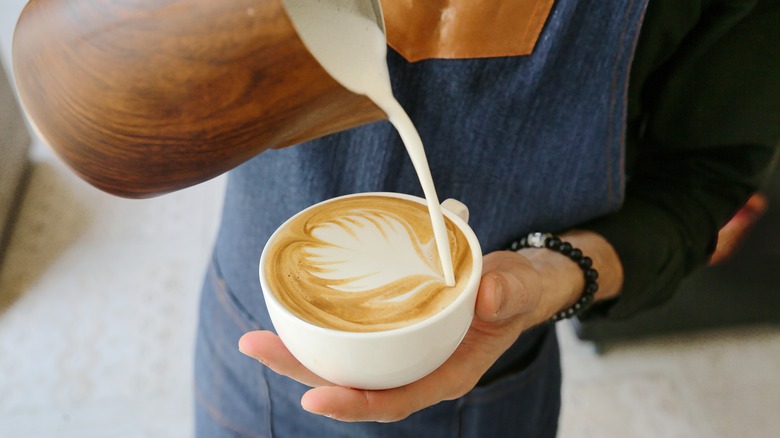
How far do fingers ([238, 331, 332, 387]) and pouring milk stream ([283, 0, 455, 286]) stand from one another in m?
0.18

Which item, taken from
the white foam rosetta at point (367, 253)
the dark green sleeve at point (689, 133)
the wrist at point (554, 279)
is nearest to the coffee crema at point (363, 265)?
the white foam rosetta at point (367, 253)

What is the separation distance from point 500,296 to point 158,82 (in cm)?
30

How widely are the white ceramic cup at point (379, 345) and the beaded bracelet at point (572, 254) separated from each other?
0.53ft

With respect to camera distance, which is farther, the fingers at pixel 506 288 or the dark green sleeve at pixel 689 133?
the dark green sleeve at pixel 689 133

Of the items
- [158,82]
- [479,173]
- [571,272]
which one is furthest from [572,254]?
[158,82]

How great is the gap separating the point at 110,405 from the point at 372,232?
3.77 ft

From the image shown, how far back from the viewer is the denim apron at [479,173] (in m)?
0.59

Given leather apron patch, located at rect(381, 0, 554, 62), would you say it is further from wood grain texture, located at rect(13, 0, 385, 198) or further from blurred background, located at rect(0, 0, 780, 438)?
blurred background, located at rect(0, 0, 780, 438)

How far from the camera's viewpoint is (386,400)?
0.52 m

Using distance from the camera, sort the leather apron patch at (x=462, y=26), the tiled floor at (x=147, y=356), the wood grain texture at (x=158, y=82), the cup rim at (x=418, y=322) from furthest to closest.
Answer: the tiled floor at (x=147, y=356) < the leather apron patch at (x=462, y=26) < the cup rim at (x=418, y=322) < the wood grain texture at (x=158, y=82)

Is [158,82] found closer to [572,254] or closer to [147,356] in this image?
[572,254]

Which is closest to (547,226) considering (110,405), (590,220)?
(590,220)

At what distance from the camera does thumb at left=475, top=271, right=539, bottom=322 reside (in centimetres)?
50

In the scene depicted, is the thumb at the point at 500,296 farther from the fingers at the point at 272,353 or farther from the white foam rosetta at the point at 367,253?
the fingers at the point at 272,353
